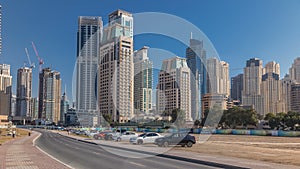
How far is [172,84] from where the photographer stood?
85.9 ft

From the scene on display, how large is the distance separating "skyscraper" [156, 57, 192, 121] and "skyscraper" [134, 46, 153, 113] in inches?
33.6

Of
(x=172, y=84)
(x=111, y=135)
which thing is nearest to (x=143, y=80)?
(x=172, y=84)

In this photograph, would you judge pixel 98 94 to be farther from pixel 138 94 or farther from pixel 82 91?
pixel 138 94

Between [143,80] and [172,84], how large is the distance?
2.50 m

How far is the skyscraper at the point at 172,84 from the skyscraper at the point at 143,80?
0.85 meters

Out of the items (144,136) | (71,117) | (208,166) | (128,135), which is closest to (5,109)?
(71,117)

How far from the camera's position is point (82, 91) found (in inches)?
1646

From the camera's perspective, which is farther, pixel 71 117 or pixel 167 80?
pixel 71 117

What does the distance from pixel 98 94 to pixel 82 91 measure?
17.9 feet

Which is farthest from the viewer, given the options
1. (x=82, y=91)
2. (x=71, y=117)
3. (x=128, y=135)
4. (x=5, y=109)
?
(x=71, y=117)

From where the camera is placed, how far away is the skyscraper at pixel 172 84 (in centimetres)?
2422

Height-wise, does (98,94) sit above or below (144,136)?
above

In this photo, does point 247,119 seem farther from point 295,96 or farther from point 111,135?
point 295,96

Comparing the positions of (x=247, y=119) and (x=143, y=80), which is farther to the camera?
(x=247, y=119)
